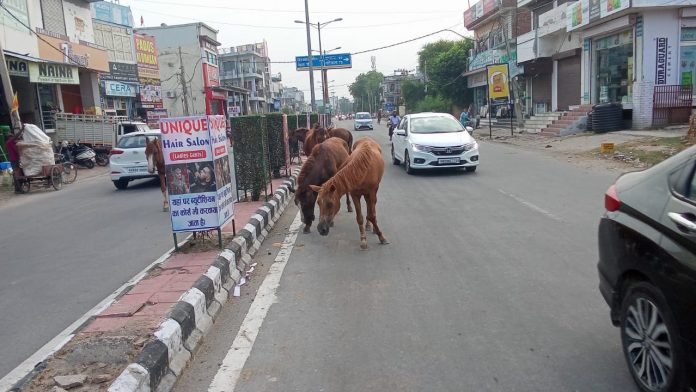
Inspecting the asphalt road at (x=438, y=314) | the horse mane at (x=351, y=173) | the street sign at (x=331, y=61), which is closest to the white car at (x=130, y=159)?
the asphalt road at (x=438, y=314)

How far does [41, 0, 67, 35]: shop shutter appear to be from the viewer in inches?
1000

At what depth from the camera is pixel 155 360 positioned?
3803 millimetres

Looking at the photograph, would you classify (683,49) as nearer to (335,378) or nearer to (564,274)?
(564,274)

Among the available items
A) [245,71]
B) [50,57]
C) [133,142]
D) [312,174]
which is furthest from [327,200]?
[245,71]

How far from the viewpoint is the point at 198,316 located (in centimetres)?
485

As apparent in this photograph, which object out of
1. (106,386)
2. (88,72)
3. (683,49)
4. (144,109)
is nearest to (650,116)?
(683,49)

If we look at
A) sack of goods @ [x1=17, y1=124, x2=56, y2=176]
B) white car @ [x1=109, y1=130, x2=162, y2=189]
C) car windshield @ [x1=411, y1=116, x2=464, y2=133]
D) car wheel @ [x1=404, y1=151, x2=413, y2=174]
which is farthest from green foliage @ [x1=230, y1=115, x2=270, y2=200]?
sack of goods @ [x1=17, y1=124, x2=56, y2=176]

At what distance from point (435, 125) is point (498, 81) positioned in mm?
15369

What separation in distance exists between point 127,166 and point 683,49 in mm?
21201

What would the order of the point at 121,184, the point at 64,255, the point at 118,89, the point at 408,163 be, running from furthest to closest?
the point at 118,89, the point at 121,184, the point at 408,163, the point at 64,255

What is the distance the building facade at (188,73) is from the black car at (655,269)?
1713 inches

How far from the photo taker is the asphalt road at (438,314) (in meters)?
3.78

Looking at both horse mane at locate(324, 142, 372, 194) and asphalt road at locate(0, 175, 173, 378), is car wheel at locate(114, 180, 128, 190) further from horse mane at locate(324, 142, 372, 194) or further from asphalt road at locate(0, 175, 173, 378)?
horse mane at locate(324, 142, 372, 194)

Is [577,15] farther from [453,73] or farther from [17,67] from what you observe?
[453,73]
